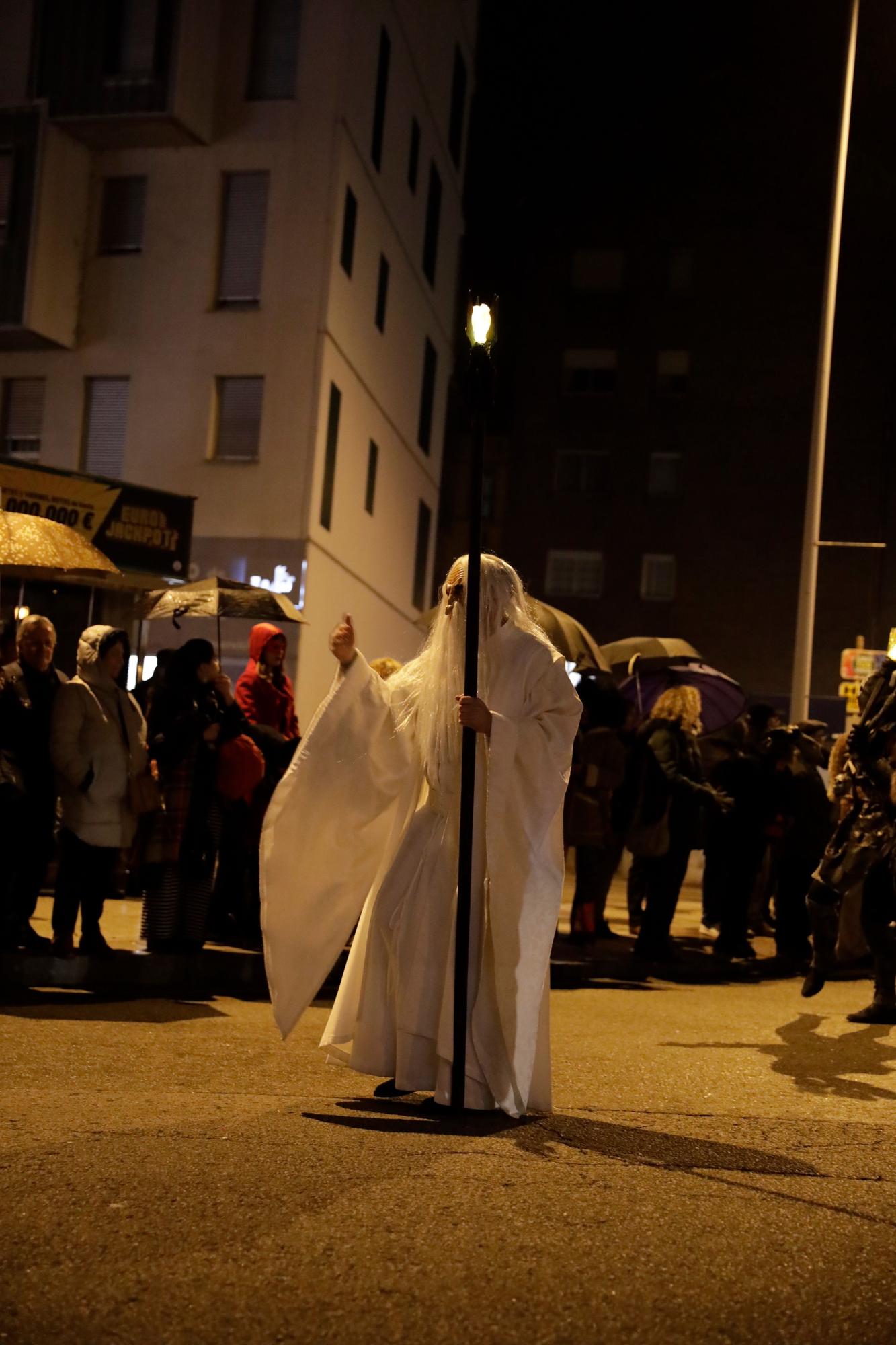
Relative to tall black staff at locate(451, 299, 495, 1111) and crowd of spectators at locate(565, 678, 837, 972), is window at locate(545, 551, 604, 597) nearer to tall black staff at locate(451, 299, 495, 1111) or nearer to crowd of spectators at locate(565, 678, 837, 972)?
crowd of spectators at locate(565, 678, 837, 972)

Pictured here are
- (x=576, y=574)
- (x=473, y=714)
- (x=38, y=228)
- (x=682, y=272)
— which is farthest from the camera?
(x=682, y=272)

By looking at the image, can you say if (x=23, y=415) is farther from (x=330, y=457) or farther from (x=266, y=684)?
(x=266, y=684)

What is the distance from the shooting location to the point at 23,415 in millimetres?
27000

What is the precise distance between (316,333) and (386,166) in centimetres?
507

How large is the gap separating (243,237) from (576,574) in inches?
1018

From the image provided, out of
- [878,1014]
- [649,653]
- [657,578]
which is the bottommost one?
[878,1014]

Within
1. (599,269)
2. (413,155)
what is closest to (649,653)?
(413,155)

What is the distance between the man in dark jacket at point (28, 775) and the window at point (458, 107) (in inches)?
1053

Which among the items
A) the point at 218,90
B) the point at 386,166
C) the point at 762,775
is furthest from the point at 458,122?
the point at 762,775

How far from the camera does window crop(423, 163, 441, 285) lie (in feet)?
108

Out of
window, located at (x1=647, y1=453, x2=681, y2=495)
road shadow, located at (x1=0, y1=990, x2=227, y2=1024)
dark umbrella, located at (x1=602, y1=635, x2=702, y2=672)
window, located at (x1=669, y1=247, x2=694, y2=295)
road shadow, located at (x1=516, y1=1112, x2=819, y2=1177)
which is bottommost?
road shadow, located at (x1=0, y1=990, x2=227, y2=1024)

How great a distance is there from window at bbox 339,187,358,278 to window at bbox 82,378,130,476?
13.1 ft

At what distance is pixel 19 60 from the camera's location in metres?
26.2

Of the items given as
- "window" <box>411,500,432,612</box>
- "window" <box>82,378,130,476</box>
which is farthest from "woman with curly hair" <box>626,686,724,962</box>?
"window" <box>411,500,432,612</box>
